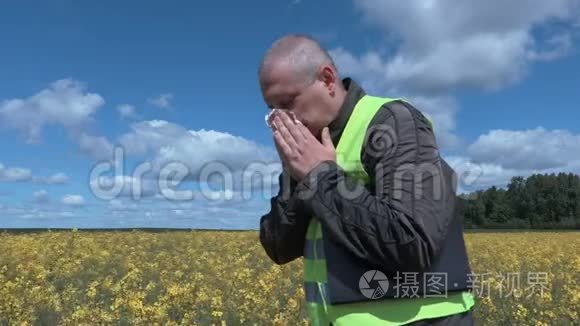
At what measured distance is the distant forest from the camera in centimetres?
8106

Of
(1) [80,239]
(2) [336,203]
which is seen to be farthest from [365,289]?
(1) [80,239]

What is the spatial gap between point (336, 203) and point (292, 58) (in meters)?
0.36

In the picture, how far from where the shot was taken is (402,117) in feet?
4.38

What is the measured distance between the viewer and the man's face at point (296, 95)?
1.39m

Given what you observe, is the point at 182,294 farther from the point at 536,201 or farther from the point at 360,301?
the point at 536,201

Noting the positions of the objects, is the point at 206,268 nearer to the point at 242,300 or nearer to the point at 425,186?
the point at 242,300

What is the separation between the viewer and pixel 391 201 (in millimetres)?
1215

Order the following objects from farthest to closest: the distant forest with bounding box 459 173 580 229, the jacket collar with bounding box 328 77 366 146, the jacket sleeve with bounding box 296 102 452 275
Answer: the distant forest with bounding box 459 173 580 229 → the jacket collar with bounding box 328 77 366 146 → the jacket sleeve with bounding box 296 102 452 275

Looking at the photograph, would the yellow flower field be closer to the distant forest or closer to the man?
the man

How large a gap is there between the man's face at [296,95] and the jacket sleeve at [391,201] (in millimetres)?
156

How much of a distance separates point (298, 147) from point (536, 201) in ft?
295
